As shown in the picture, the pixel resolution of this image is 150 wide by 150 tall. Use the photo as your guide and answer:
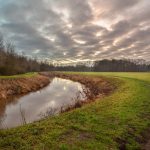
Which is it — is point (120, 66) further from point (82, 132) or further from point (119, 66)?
point (82, 132)

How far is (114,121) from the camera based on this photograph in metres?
12.2

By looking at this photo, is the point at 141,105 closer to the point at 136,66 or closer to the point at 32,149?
the point at 32,149

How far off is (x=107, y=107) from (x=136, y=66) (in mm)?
146980

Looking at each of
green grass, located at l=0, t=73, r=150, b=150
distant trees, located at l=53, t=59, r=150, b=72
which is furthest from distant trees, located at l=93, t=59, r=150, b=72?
green grass, located at l=0, t=73, r=150, b=150

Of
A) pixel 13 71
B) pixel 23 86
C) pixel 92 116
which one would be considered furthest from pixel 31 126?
pixel 13 71

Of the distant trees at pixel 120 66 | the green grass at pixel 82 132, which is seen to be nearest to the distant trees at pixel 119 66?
the distant trees at pixel 120 66

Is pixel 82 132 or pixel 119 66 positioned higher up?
pixel 119 66

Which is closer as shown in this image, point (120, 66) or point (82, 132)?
point (82, 132)

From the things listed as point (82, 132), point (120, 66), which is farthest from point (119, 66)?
point (82, 132)

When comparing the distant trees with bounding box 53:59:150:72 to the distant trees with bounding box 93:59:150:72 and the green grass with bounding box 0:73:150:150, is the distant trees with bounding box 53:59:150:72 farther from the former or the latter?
the green grass with bounding box 0:73:150:150

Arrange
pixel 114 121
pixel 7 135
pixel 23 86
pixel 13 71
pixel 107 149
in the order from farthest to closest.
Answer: pixel 13 71, pixel 23 86, pixel 114 121, pixel 7 135, pixel 107 149

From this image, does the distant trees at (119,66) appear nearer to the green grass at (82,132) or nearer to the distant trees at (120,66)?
the distant trees at (120,66)

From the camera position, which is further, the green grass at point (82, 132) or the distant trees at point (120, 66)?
the distant trees at point (120, 66)

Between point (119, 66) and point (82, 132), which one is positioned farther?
point (119, 66)
